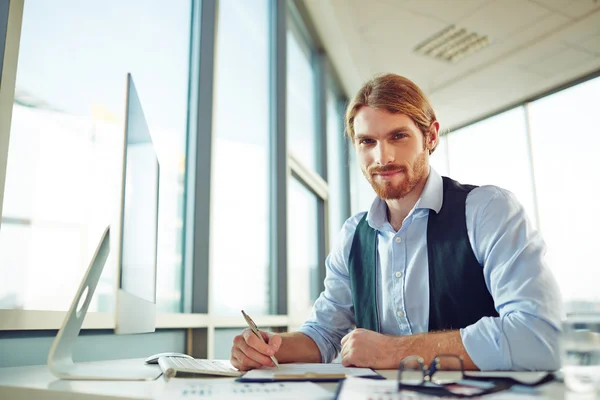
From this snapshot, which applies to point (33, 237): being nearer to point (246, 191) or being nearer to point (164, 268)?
point (164, 268)

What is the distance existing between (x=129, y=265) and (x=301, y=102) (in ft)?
9.95

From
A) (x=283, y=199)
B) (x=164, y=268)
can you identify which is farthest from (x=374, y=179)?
(x=283, y=199)

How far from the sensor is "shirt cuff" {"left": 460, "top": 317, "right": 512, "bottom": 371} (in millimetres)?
967

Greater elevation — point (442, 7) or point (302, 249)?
point (442, 7)

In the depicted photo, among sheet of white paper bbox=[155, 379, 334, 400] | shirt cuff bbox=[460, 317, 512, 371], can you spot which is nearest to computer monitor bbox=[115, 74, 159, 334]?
sheet of white paper bbox=[155, 379, 334, 400]

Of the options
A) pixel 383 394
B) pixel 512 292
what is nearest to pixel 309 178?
pixel 512 292

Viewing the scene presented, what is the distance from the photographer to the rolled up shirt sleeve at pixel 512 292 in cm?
97

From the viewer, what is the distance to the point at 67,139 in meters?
1.28

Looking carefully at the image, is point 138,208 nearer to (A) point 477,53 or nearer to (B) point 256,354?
(B) point 256,354

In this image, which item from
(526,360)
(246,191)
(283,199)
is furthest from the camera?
(283,199)

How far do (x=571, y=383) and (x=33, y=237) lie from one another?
1104 millimetres

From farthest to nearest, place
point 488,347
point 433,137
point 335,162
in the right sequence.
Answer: point 335,162
point 433,137
point 488,347

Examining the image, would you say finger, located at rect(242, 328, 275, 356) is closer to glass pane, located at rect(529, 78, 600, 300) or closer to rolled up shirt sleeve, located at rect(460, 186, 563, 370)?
rolled up shirt sleeve, located at rect(460, 186, 563, 370)

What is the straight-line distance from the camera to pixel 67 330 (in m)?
0.84
